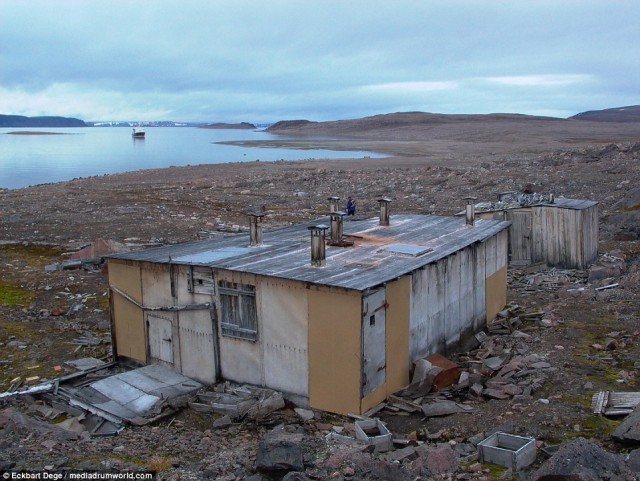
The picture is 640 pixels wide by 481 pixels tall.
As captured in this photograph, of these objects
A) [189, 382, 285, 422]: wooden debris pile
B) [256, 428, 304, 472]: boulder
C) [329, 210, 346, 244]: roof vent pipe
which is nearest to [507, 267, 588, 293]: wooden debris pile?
[329, 210, 346, 244]: roof vent pipe

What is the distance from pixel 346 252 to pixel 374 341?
3.07 m

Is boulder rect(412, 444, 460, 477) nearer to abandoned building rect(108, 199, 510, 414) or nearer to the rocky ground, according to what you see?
the rocky ground

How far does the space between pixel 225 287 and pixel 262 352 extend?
138 cm

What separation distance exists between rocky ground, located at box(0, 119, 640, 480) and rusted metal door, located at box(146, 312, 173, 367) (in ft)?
6.40

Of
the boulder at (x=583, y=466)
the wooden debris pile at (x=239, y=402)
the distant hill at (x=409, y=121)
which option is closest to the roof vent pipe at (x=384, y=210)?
the wooden debris pile at (x=239, y=402)

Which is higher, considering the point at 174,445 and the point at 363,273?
the point at 363,273

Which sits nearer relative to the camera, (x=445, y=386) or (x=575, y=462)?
(x=575, y=462)

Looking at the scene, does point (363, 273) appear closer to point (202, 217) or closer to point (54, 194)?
point (202, 217)

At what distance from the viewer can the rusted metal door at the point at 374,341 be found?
11.0 meters

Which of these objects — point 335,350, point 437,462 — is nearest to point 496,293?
point 335,350

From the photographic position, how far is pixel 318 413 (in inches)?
448

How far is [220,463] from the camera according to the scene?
30.3ft

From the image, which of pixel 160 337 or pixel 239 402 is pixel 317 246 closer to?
pixel 239 402

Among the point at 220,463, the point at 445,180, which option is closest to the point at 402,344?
the point at 220,463
